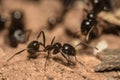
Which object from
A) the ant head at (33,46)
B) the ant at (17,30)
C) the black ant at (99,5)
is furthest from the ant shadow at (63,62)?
the black ant at (99,5)

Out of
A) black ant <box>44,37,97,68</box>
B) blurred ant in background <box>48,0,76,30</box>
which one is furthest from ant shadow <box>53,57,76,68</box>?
blurred ant in background <box>48,0,76,30</box>

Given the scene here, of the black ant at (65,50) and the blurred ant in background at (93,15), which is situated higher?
the blurred ant in background at (93,15)

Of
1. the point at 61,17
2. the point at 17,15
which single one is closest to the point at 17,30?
the point at 17,15

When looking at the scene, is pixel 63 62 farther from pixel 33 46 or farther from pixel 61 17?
pixel 61 17

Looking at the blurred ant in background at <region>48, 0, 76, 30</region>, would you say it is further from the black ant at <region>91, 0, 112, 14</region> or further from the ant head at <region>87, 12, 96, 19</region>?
the ant head at <region>87, 12, 96, 19</region>

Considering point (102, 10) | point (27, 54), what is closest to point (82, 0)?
point (102, 10)

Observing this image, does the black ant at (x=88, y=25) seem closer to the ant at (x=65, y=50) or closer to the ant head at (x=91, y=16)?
the ant head at (x=91, y=16)
